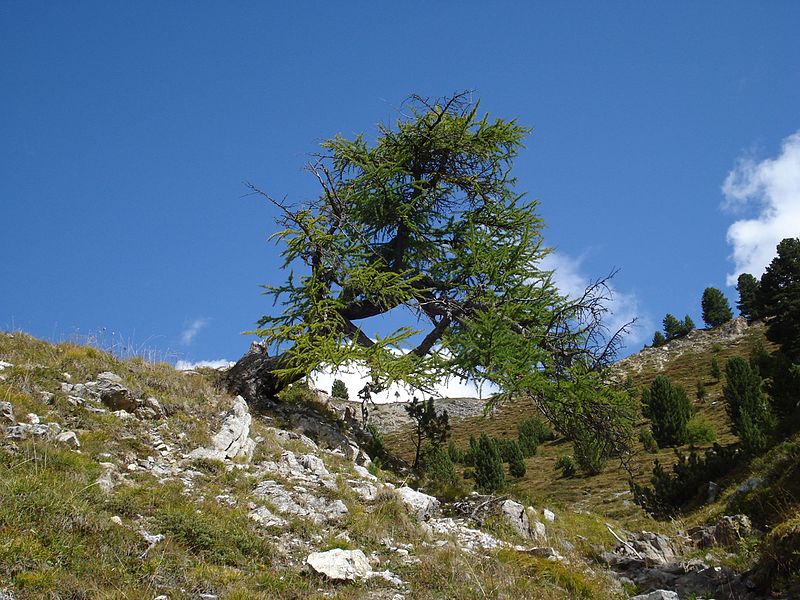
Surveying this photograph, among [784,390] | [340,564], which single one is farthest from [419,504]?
[784,390]

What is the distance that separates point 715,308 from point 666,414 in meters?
50.1

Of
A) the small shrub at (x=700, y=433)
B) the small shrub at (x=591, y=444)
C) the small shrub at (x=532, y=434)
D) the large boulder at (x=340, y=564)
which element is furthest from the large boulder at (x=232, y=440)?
the small shrub at (x=532, y=434)

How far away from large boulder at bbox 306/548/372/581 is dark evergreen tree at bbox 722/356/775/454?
1790cm

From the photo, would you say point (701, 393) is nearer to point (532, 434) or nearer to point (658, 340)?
point (532, 434)

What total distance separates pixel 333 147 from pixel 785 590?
1329 centimetres

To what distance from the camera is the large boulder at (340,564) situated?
6.01m

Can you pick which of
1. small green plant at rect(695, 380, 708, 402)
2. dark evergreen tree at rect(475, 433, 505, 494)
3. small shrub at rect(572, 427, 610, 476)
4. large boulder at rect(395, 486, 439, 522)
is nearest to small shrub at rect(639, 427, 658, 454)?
dark evergreen tree at rect(475, 433, 505, 494)

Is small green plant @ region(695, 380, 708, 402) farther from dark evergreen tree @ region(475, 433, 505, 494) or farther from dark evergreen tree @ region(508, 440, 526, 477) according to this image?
→ dark evergreen tree @ region(475, 433, 505, 494)

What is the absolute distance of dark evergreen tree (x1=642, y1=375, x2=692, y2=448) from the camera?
31109 mm

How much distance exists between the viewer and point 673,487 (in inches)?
735

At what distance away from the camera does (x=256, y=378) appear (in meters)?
14.5

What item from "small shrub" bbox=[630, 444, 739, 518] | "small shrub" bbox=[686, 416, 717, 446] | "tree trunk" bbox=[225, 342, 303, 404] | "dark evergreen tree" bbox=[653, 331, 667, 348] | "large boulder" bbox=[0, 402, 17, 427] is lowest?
"small shrub" bbox=[630, 444, 739, 518]

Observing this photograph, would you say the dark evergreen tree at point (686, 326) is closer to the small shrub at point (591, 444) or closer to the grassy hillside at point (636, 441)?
the grassy hillside at point (636, 441)

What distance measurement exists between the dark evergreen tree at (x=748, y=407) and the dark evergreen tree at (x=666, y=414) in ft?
12.3
